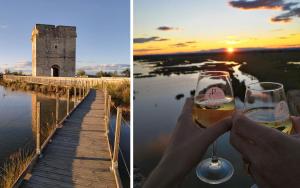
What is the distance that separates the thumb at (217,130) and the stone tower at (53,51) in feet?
37.2

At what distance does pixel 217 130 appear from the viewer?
1.20 ft

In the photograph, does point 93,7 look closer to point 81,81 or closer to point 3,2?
point 81,81

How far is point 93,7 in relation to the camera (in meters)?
10.2

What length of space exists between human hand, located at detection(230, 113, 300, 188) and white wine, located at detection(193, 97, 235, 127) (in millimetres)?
140

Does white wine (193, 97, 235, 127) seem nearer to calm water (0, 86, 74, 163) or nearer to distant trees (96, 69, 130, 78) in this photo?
calm water (0, 86, 74, 163)

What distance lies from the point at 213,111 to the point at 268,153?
0.20m

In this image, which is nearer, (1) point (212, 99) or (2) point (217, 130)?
(2) point (217, 130)

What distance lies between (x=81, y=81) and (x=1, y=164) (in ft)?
17.9

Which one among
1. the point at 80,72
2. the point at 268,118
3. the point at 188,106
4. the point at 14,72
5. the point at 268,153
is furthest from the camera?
the point at 80,72

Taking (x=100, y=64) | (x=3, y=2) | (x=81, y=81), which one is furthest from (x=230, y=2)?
(x=3, y=2)

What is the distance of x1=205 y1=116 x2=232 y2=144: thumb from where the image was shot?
0.36 metres

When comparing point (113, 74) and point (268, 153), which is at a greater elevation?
point (113, 74)

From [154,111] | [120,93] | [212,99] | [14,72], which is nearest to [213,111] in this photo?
[212,99]

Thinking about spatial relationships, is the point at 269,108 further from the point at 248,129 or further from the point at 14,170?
the point at 14,170
